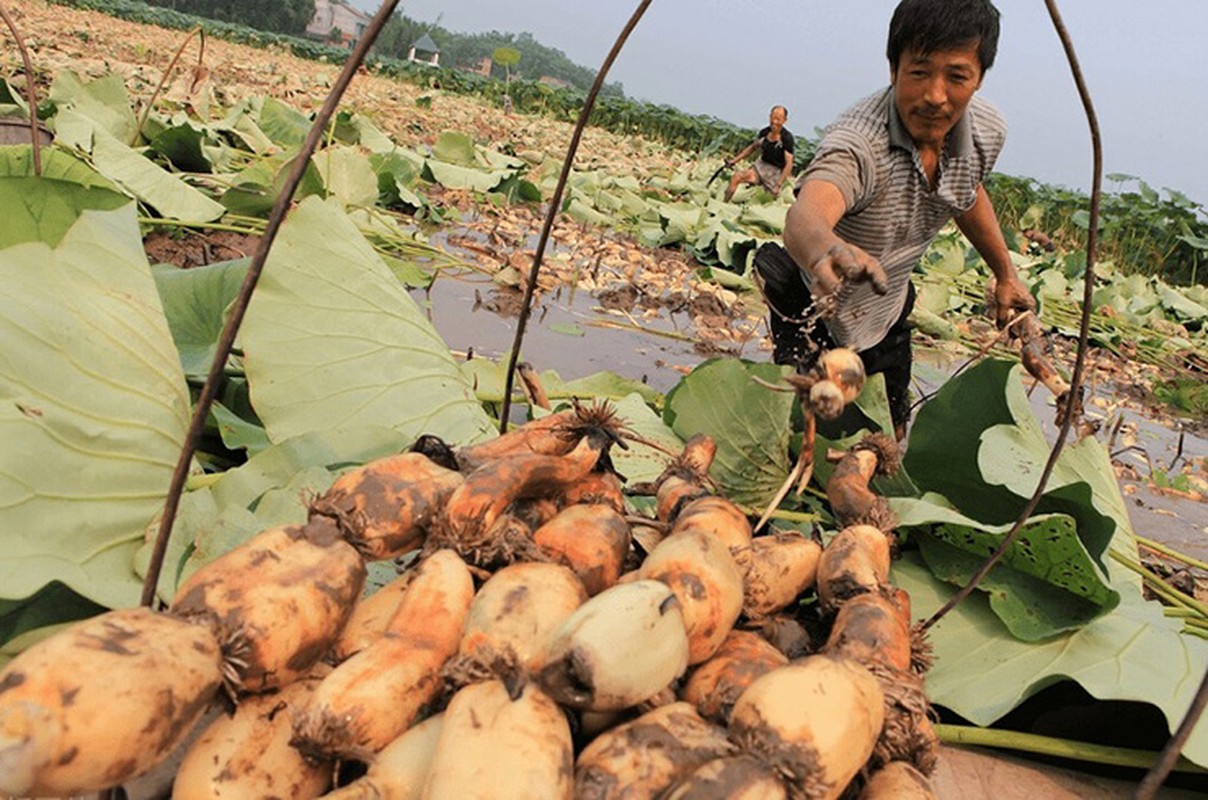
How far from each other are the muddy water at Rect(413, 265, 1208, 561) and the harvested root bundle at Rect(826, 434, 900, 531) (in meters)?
1.34

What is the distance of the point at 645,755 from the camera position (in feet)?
2.66

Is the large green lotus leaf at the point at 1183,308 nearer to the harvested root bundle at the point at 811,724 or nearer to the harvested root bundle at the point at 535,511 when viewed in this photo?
the harvested root bundle at the point at 535,511

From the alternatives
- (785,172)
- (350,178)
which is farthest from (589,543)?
(785,172)

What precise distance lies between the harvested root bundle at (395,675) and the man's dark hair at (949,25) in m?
1.60

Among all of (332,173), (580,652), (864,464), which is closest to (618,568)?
(580,652)

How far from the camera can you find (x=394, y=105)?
14.1 metres

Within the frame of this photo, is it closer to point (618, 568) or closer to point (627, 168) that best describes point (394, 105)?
point (627, 168)

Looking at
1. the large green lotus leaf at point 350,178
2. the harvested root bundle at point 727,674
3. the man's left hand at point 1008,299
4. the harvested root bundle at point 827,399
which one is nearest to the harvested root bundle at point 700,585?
the harvested root bundle at point 727,674

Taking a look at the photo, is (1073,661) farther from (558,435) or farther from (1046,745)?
(558,435)

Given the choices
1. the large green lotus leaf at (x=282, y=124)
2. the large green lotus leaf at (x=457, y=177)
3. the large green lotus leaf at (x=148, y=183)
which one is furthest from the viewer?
the large green lotus leaf at (x=457, y=177)

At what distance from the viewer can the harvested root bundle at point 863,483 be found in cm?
130

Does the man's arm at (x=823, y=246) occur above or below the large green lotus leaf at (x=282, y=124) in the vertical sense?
above

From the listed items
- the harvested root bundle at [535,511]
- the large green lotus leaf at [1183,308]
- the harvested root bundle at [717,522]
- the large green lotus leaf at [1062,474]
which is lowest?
the harvested root bundle at [535,511]

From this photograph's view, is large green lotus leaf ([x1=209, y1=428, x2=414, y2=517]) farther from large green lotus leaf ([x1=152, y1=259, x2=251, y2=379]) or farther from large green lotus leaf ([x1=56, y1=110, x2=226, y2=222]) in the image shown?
large green lotus leaf ([x1=56, y1=110, x2=226, y2=222])
